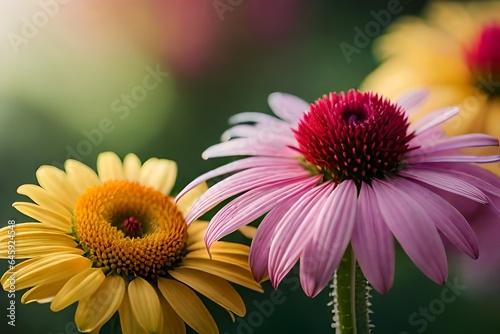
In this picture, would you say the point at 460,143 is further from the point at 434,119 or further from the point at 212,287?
the point at 212,287

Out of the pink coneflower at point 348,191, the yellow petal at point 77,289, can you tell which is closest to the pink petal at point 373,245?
the pink coneflower at point 348,191

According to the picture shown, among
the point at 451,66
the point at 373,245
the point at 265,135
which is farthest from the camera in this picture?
the point at 451,66

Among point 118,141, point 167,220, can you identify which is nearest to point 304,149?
point 167,220

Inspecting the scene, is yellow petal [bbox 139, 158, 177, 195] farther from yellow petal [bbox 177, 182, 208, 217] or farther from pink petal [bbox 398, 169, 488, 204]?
pink petal [bbox 398, 169, 488, 204]

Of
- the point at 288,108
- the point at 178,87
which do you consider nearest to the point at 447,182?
the point at 288,108

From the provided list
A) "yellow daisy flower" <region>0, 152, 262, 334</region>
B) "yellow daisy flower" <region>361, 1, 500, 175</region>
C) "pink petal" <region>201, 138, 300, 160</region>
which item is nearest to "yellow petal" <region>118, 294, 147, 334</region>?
"yellow daisy flower" <region>0, 152, 262, 334</region>

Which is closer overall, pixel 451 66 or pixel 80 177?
pixel 80 177

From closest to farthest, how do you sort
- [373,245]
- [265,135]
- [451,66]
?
1. [373,245]
2. [265,135]
3. [451,66]
